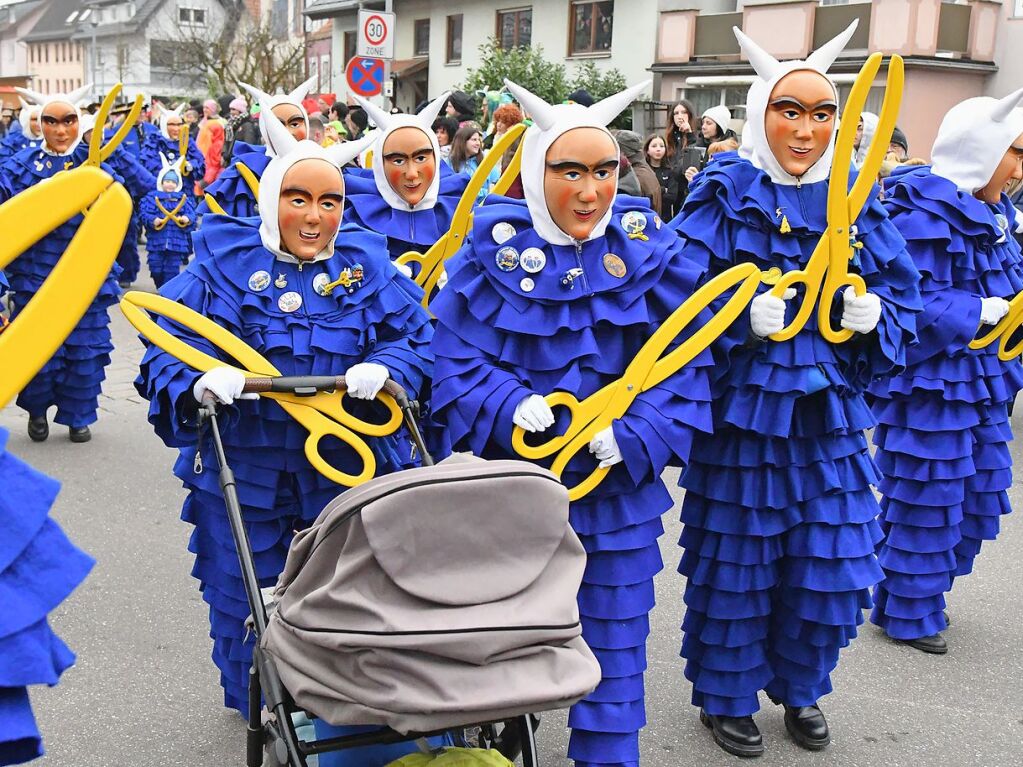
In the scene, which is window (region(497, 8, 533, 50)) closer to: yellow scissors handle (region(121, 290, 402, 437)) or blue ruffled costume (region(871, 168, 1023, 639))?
blue ruffled costume (region(871, 168, 1023, 639))

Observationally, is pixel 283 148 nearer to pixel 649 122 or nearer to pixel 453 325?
pixel 453 325

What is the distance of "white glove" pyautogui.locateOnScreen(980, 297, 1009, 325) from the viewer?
180 inches

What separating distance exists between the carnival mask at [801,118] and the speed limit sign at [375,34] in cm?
958

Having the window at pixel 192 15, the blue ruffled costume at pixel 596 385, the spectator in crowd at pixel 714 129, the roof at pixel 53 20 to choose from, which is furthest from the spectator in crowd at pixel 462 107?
the roof at pixel 53 20

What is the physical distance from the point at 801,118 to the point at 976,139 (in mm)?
1301

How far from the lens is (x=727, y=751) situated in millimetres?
3971

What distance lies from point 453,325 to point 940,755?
7.25 feet

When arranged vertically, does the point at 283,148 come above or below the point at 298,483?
above

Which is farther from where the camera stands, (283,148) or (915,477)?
(915,477)

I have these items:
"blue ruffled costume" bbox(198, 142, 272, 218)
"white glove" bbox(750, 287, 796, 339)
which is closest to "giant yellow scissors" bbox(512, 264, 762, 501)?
"white glove" bbox(750, 287, 796, 339)

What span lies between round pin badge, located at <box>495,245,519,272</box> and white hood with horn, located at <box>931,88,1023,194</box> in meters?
2.09

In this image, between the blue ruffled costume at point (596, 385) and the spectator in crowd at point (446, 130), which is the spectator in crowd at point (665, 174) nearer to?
the spectator in crowd at point (446, 130)

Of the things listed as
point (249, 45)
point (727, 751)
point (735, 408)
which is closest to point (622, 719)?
point (727, 751)

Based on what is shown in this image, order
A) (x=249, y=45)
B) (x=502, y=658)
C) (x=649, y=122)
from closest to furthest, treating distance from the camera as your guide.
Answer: (x=502, y=658) < (x=649, y=122) < (x=249, y=45)
